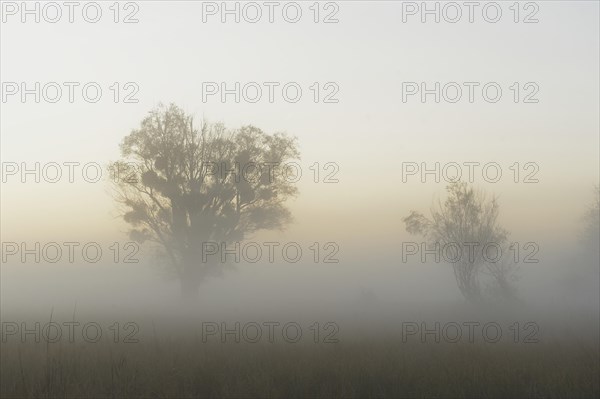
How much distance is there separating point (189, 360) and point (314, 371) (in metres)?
2.57

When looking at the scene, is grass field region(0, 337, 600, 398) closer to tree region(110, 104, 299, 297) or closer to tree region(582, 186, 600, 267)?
tree region(110, 104, 299, 297)

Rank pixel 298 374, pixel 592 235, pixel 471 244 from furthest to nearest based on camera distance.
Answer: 1. pixel 592 235
2. pixel 471 244
3. pixel 298 374

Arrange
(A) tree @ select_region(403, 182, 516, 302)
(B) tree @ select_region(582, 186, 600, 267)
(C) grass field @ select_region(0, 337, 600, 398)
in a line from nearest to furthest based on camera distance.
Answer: (C) grass field @ select_region(0, 337, 600, 398) < (A) tree @ select_region(403, 182, 516, 302) < (B) tree @ select_region(582, 186, 600, 267)

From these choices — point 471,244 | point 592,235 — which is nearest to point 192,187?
point 471,244

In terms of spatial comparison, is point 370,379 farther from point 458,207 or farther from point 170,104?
point 170,104

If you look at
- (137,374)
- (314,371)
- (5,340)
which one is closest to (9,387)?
(137,374)

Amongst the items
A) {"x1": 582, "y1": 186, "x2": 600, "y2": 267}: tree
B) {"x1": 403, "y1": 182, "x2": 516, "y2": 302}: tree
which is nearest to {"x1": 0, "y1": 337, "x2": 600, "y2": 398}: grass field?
{"x1": 403, "y1": 182, "x2": 516, "y2": 302}: tree

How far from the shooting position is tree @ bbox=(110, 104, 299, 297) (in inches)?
1534

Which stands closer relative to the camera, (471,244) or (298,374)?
(298,374)

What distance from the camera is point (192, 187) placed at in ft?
127

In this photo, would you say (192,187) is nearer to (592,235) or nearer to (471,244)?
(471,244)

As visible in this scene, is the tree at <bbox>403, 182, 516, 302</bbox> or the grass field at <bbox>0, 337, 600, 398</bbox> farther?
Result: the tree at <bbox>403, 182, 516, 302</bbox>

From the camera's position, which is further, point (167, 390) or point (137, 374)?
point (137, 374)

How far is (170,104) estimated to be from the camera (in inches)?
1603
